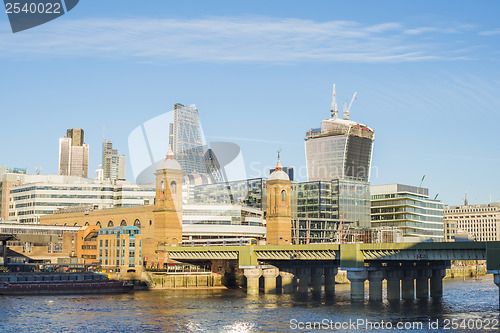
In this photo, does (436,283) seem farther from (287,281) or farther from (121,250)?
(121,250)

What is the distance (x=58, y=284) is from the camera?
490ft

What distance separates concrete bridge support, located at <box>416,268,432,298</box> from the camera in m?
146

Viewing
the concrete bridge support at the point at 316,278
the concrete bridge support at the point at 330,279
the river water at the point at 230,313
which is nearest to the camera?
the river water at the point at 230,313

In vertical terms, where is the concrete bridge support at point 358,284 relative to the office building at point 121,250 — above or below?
below

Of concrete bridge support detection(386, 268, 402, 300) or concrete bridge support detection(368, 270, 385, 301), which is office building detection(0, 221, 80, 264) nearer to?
concrete bridge support detection(368, 270, 385, 301)

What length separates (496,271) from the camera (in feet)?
370

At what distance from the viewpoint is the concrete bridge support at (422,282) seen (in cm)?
14600

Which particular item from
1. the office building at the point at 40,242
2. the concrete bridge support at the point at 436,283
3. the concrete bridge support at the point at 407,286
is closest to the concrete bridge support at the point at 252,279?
the concrete bridge support at the point at 407,286

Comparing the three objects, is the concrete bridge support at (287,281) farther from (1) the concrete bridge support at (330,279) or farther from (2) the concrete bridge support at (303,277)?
(1) the concrete bridge support at (330,279)

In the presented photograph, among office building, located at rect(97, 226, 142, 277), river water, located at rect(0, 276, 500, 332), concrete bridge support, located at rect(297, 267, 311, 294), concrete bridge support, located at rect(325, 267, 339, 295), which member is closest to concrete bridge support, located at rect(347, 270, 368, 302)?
river water, located at rect(0, 276, 500, 332)

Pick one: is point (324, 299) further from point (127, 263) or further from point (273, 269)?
point (127, 263)

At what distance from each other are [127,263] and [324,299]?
55426 millimetres

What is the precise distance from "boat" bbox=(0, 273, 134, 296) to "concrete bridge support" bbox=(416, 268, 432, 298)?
64798 millimetres

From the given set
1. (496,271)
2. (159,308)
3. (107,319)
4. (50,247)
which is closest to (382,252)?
(496,271)
